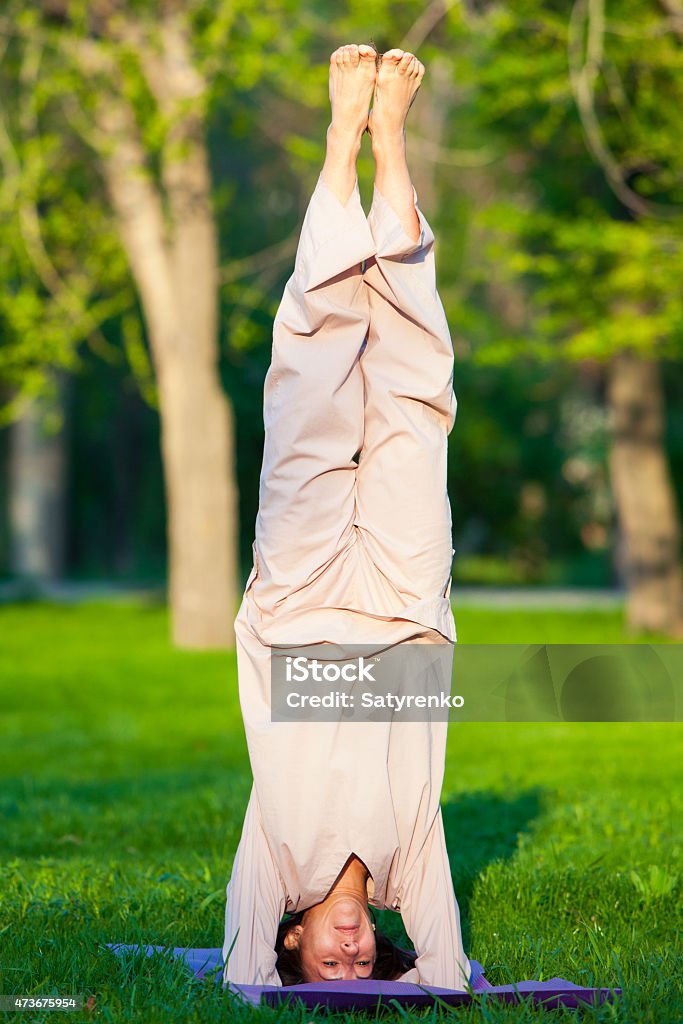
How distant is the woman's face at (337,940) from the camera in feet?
12.1

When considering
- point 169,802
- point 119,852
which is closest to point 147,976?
point 119,852

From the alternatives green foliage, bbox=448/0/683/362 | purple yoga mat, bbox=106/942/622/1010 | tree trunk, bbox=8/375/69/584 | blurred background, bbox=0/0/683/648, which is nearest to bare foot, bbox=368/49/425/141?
purple yoga mat, bbox=106/942/622/1010

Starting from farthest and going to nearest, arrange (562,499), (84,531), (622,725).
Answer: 1. (84,531)
2. (562,499)
3. (622,725)

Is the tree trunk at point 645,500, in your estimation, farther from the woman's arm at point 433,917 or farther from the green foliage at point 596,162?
the woman's arm at point 433,917

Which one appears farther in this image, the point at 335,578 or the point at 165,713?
the point at 165,713

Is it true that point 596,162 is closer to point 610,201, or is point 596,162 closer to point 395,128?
point 610,201

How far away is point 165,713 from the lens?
11.0 m

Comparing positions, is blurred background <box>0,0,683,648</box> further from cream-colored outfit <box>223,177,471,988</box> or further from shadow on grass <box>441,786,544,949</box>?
cream-colored outfit <box>223,177,471,988</box>

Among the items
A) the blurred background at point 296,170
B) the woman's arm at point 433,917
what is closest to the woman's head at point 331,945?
the woman's arm at point 433,917

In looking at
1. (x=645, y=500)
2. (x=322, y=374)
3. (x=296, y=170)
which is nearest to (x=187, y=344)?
(x=296, y=170)

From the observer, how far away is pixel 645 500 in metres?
16.9

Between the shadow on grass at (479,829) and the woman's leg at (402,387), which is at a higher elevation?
the woman's leg at (402,387)

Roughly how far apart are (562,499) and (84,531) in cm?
1431

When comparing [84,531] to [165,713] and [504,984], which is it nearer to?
[165,713]
